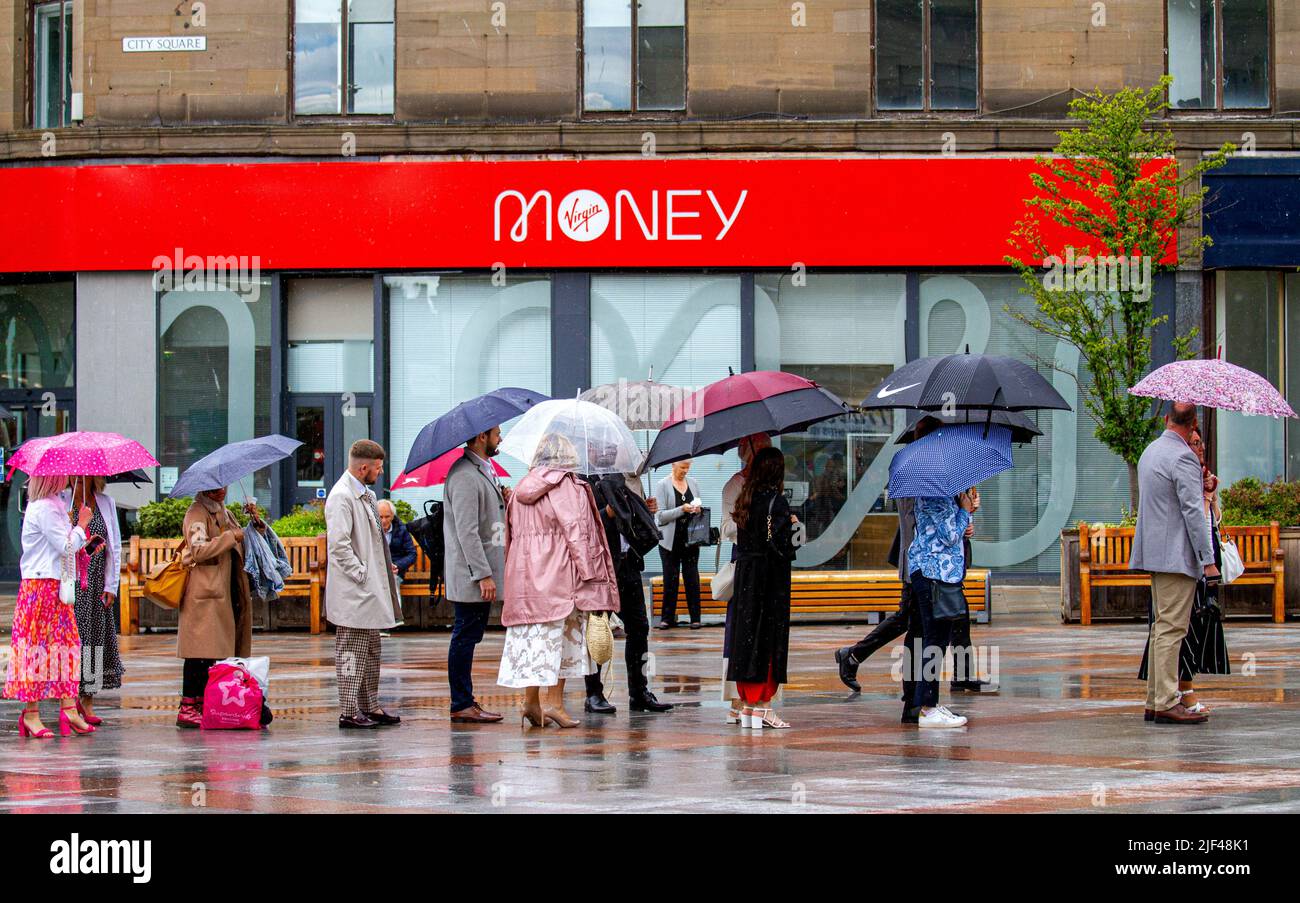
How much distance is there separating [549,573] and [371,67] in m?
14.2

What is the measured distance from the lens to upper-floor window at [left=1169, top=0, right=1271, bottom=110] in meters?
23.1

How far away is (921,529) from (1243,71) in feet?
47.8

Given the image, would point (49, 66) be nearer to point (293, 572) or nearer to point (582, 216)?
point (582, 216)

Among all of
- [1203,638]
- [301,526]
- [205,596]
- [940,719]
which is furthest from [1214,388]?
[301,526]

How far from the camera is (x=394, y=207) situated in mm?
22953

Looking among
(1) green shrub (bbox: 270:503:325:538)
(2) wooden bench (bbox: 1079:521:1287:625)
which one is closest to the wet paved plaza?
(2) wooden bench (bbox: 1079:521:1287:625)

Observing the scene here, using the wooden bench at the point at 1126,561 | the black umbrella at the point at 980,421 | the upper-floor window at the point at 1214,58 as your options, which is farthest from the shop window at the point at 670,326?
the black umbrella at the point at 980,421

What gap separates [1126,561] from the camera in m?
19.1

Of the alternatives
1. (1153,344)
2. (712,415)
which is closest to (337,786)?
(712,415)

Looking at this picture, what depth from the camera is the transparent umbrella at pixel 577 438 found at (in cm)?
1117

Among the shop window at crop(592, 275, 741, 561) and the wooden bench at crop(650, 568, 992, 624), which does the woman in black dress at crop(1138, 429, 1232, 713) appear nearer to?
the wooden bench at crop(650, 568, 992, 624)

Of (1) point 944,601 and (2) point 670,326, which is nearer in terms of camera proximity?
(1) point 944,601

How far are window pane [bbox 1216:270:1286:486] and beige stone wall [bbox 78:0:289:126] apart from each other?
12.8 m

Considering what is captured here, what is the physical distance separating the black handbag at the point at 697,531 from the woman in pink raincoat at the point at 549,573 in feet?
27.3
